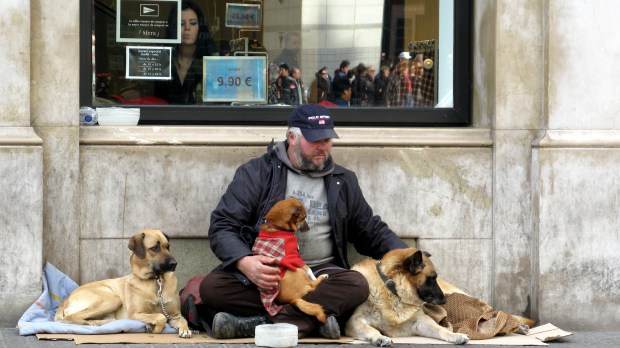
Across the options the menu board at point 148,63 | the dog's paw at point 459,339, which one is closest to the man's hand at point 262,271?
the dog's paw at point 459,339

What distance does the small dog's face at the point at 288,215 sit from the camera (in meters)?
7.37

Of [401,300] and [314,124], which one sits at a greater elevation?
[314,124]

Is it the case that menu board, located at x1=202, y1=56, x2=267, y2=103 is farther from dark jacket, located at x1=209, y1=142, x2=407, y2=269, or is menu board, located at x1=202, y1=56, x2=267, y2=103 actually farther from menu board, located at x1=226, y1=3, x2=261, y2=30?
dark jacket, located at x1=209, y1=142, x2=407, y2=269

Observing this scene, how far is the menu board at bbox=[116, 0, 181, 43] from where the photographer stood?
28.3 feet

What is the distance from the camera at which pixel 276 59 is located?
887 cm

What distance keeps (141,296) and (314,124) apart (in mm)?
A: 1511

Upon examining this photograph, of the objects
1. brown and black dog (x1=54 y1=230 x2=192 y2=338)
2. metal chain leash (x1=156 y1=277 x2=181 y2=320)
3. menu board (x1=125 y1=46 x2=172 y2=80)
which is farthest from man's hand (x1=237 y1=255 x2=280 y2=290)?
menu board (x1=125 y1=46 x2=172 y2=80)

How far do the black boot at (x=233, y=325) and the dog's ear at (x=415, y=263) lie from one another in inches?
36.8

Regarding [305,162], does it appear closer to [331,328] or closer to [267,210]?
[267,210]

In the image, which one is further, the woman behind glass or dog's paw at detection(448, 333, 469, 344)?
the woman behind glass

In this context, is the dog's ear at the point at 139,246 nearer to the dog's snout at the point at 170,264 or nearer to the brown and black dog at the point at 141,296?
the brown and black dog at the point at 141,296

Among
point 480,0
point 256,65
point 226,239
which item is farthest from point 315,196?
point 480,0

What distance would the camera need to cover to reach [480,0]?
879 centimetres

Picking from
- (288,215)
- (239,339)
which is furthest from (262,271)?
(239,339)
